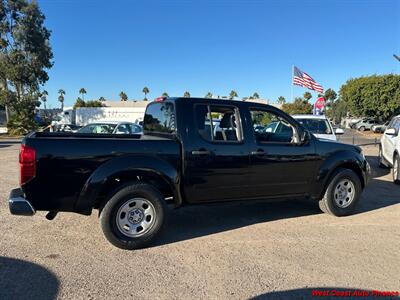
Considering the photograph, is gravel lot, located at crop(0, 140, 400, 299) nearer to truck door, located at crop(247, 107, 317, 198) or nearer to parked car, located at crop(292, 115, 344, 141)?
truck door, located at crop(247, 107, 317, 198)

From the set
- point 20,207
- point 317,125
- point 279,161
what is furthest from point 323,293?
point 317,125

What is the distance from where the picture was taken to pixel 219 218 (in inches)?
237

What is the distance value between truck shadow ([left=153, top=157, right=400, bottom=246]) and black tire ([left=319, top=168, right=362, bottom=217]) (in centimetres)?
35

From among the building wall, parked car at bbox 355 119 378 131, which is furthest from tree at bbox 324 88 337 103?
the building wall

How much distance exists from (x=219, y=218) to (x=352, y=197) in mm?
2339

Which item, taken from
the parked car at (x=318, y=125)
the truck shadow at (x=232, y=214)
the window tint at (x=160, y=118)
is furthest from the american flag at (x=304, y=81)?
the window tint at (x=160, y=118)

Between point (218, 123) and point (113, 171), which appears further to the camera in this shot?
point (218, 123)

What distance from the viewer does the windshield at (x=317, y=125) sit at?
11.4 m

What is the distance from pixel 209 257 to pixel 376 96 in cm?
4299

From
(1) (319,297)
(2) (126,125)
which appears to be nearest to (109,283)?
(1) (319,297)

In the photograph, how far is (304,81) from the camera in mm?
22969

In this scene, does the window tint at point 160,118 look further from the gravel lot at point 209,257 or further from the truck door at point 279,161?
the gravel lot at point 209,257

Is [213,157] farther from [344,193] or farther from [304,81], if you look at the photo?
[304,81]

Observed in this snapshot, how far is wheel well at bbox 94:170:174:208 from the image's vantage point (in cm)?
455
